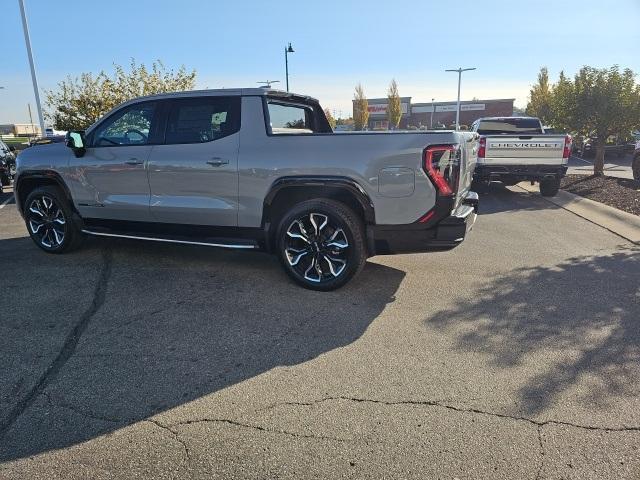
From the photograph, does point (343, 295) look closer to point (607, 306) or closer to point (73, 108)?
point (607, 306)

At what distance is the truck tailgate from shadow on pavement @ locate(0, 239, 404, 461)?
19.7 feet

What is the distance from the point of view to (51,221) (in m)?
5.99

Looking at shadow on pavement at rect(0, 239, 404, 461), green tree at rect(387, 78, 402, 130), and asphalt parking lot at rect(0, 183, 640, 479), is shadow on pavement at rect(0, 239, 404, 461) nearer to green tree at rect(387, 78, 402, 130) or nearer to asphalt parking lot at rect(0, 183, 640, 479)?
asphalt parking lot at rect(0, 183, 640, 479)

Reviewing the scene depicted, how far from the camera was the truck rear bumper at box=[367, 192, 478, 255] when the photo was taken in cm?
429

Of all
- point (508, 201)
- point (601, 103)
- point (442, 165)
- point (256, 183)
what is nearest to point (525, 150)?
point (508, 201)

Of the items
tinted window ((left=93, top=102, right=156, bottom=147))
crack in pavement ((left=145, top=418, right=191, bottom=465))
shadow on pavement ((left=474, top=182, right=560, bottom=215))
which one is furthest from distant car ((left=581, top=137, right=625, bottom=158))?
crack in pavement ((left=145, top=418, right=191, bottom=465))

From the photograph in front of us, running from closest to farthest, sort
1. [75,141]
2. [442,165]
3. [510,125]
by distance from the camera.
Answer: [442,165] < [75,141] < [510,125]

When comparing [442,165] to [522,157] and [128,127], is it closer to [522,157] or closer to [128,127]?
[128,127]

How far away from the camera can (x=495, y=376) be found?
312 cm

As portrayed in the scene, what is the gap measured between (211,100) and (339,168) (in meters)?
1.71

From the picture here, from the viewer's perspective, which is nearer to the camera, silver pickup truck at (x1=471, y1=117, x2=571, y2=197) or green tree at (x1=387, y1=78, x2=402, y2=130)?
silver pickup truck at (x1=471, y1=117, x2=571, y2=197)

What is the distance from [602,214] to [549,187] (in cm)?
231

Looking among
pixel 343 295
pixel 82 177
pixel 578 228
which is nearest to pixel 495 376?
pixel 343 295

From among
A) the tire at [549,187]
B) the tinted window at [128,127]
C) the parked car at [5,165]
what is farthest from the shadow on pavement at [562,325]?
the parked car at [5,165]
